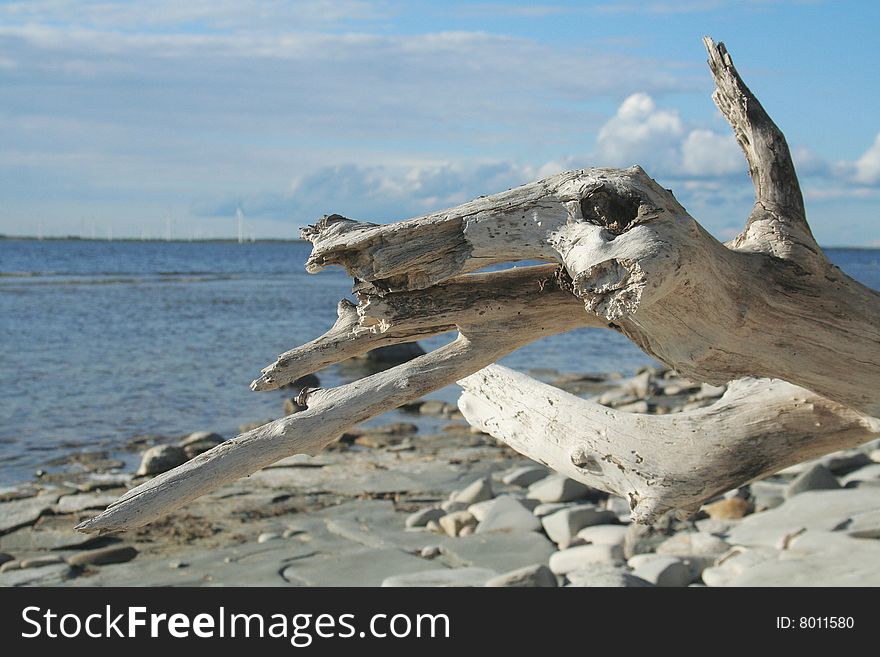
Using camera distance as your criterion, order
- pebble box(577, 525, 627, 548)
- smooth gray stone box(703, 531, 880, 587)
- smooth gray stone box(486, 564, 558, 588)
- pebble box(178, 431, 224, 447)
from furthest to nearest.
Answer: pebble box(178, 431, 224, 447), pebble box(577, 525, 627, 548), smooth gray stone box(486, 564, 558, 588), smooth gray stone box(703, 531, 880, 587)

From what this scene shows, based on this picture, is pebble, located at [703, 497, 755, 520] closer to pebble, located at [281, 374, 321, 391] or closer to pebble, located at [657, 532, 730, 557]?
pebble, located at [657, 532, 730, 557]

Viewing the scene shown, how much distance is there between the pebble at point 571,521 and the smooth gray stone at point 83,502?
12.7 ft

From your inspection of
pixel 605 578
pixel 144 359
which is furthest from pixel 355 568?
pixel 144 359

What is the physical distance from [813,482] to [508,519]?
255 cm

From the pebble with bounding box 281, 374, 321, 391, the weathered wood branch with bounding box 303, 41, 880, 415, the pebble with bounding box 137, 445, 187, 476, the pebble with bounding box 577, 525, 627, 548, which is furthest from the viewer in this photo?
the pebble with bounding box 281, 374, 321, 391

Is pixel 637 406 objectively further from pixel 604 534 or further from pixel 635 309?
pixel 635 309

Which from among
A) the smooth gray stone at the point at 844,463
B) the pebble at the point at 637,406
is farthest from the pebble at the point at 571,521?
the pebble at the point at 637,406

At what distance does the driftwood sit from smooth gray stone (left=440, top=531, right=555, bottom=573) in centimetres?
328

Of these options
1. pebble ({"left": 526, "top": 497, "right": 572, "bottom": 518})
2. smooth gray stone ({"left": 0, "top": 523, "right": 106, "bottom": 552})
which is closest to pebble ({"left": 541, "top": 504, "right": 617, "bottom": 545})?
pebble ({"left": 526, "top": 497, "right": 572, "bottom": 518})

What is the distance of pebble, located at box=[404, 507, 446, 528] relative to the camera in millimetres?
7637

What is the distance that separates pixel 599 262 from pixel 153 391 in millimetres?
12768

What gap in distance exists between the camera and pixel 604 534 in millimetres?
6859

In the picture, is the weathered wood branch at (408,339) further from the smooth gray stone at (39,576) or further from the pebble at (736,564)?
the smooth gray stone at (39,576)
